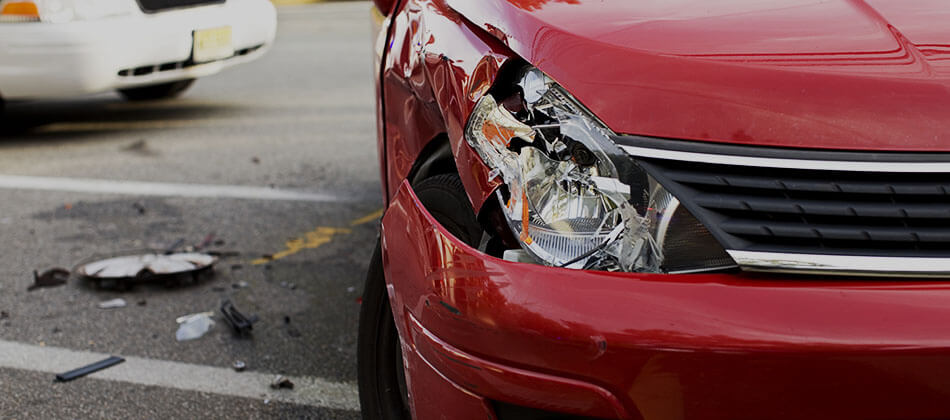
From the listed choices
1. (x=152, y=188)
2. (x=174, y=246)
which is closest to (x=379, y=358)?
(x=174, y=246)

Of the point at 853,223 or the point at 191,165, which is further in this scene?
the point at 191,165

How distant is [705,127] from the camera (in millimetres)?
1515

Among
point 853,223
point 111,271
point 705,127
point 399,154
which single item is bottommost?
point 111,271

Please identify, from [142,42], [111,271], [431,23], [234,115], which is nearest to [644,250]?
[431,23]

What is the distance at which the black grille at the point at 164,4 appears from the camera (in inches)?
253

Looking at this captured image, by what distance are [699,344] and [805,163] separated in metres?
0.33

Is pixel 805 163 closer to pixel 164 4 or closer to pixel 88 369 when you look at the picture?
pixel 88 369

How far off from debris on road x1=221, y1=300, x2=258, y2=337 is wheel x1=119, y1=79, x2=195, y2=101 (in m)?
5.00

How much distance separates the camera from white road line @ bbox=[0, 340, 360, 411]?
2.76 m

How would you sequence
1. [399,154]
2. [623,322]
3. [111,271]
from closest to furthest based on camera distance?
[623,322] → [399,154] → [111,271]

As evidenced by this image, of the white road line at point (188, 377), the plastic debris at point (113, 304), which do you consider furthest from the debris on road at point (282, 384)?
the plastic debris at point (113, 304)

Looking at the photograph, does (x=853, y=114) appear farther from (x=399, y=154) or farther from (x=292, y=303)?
(x=292, y=303)

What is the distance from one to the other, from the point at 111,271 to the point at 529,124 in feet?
8.35

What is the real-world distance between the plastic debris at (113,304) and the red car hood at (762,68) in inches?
90.2
